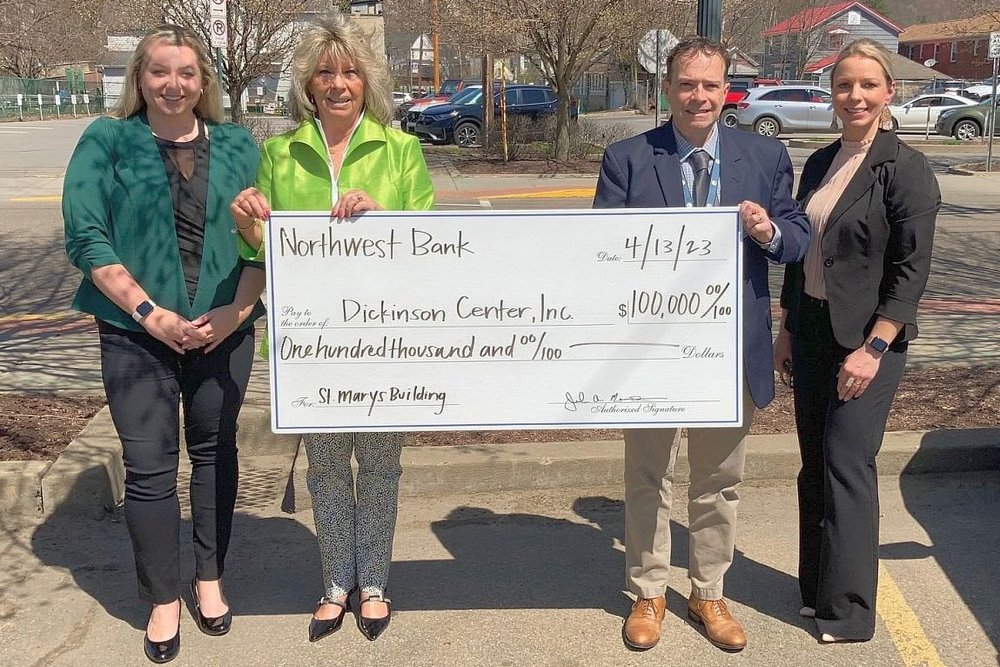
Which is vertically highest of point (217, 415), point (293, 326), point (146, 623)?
point (293, 326)

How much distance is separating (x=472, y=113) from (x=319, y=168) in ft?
76.5

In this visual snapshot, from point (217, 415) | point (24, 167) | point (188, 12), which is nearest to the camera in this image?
point (217, 415)

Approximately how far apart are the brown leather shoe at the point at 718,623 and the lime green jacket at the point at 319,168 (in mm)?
1682

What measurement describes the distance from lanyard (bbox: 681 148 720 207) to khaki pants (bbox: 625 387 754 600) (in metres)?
0.63

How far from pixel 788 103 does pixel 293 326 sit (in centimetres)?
2964

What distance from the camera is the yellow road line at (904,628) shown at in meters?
3.16

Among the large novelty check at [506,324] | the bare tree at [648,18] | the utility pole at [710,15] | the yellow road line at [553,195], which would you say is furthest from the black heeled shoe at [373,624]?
the bare tree at [648,18]

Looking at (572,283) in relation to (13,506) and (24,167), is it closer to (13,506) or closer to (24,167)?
(13,506)

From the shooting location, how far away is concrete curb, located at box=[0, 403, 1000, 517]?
4.21 m

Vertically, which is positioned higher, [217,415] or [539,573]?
[217,415]

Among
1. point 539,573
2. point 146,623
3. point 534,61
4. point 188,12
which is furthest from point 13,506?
point 534,61

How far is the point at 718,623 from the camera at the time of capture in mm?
3275

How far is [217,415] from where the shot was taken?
3254 millimetres

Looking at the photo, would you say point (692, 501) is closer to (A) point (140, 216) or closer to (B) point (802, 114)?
(A) point (140, 216)
